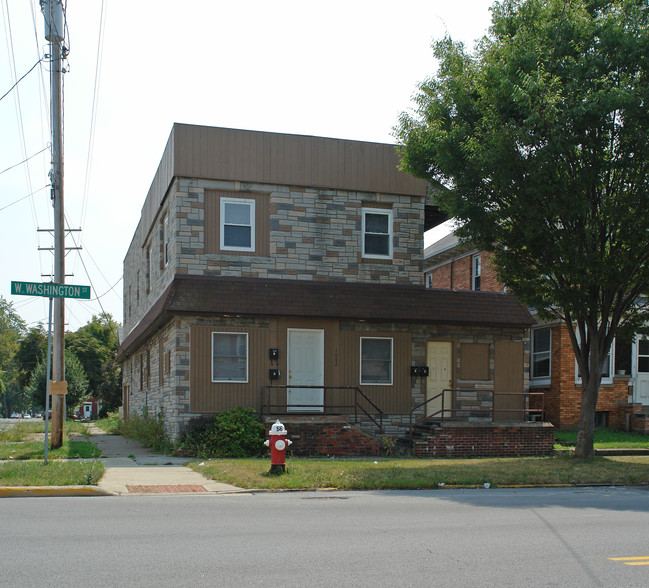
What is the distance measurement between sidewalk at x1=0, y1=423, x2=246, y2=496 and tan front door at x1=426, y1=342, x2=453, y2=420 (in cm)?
701

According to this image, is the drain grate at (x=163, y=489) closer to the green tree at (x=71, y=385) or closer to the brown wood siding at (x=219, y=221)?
the brown wood siding at (x=219, y=221)

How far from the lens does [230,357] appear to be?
1845 centimetres

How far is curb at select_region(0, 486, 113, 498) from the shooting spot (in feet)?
36.1

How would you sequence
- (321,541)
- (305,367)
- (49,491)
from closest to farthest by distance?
(321,541) → (49,491) → (305,367)

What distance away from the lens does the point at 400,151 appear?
18031 millimetres

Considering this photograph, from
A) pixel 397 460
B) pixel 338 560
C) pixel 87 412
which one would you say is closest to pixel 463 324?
pixel 397 460

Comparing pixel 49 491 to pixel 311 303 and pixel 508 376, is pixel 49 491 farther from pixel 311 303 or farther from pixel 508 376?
pixel 508 376

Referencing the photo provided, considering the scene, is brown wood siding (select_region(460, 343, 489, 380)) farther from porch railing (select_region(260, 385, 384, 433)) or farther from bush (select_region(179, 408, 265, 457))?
bush (select_region(179, 408, 265, 457))

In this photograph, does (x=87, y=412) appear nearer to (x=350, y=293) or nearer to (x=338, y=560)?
(x=350, y=293)

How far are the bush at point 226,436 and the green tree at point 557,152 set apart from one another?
6480mm

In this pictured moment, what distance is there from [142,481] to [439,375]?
968 cm

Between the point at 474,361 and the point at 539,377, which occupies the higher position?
the point at 474,361

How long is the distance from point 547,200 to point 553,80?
7.73ft

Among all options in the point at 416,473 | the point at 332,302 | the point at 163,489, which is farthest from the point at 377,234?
the point at 163,489
